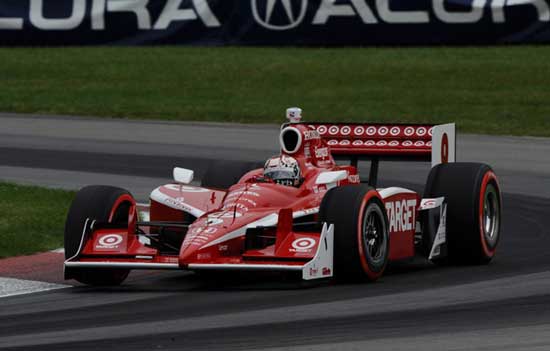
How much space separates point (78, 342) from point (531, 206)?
8588mm

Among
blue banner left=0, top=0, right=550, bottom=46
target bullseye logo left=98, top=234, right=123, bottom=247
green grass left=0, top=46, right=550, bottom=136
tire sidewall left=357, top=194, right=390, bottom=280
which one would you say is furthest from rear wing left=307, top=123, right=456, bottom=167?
blue banner left=0, top=0, right=550, bottom=46

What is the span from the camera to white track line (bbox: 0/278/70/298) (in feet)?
37.4

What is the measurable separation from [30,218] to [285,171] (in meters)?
3.70

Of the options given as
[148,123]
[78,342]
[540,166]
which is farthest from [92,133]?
[78,342]

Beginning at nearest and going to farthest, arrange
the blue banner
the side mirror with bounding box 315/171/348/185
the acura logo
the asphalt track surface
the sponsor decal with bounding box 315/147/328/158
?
the asphalt track surface < the side mirror with bounding box 315/171/348/185 < the sponsor decal with bounding box 315/147/328/158 < the blue banner < the acura logo

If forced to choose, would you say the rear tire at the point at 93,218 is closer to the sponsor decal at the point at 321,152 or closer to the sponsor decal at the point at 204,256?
the sponsor decal at the point at 204,256

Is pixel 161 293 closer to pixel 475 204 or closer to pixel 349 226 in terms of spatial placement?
pixel 349 226

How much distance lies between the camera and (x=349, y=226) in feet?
36.1

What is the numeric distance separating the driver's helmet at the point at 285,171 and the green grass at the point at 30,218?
2.63 m

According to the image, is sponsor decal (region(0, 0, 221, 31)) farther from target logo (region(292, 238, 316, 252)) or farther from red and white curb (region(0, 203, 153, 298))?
target logo (region(292, 238, 316, 252))

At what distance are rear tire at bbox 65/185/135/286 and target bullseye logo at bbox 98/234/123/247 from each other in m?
0.15

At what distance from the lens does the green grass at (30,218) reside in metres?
13.7

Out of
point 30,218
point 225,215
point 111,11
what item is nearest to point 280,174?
point 225,215

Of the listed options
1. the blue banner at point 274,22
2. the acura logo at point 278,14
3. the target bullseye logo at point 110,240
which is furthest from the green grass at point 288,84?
the target bullseye logo at point 110,240
